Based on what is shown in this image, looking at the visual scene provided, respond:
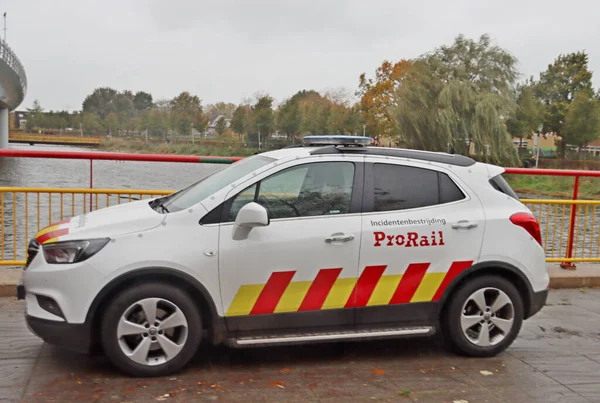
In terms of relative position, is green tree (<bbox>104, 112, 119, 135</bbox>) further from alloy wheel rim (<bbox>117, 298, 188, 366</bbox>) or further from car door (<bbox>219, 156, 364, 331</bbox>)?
alloy wheel rim (<bbox>117, 298, 188, 366</bbox>)

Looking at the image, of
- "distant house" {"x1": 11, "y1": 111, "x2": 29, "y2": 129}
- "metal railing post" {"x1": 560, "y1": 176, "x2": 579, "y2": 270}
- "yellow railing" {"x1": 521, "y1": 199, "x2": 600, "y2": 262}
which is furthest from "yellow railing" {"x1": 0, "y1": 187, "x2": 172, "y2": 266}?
"distant house" {"x1": 11, "y1": 111, "x2": 29, "y2": 129}

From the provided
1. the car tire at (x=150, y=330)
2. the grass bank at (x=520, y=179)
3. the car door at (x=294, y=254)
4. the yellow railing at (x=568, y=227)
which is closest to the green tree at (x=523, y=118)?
the grass bank at (x=520, y=179)

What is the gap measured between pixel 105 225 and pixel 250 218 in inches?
41.6

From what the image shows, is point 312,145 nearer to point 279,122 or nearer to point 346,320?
point 346,320

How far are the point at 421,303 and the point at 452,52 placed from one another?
164 ft

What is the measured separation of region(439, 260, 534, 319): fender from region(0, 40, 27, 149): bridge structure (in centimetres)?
3307

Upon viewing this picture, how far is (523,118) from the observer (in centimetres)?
5509

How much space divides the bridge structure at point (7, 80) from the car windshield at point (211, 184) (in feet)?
104

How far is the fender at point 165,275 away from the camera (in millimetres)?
4344

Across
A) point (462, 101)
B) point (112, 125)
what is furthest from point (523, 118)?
point (112, 125)

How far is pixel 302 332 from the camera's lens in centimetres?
479

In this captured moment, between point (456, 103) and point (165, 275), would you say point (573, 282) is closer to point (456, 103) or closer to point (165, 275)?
point (165, 275)

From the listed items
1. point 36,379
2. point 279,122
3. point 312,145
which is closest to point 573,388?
point 312,145

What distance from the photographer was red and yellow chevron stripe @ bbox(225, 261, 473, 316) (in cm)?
466
